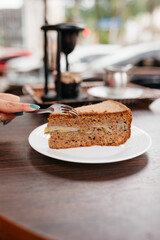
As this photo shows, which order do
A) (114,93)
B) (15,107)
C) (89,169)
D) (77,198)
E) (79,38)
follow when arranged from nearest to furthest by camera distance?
(77,198) → (89,169) → (15,107) → (114,93) → (79,38)

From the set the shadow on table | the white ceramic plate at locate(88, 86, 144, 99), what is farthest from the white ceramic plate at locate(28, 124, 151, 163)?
the white ceramic plate at locate(88, 86, 144, 99)

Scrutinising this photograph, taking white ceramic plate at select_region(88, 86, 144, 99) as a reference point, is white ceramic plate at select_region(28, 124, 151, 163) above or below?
above

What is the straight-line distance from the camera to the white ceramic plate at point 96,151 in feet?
3.17

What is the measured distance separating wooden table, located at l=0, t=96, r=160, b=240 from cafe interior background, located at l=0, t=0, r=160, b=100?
1400mm

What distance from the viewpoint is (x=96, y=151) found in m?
1.07

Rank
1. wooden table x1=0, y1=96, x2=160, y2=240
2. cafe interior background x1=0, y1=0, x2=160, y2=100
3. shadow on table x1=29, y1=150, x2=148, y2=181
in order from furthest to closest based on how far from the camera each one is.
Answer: cafe interior background x1=0, y1=0, x2=160, y2=100 < shadow on table x1=29, y1=150, x2=148, y2=181 < wooden table x1=0, y1=96, x2=160, y2=240

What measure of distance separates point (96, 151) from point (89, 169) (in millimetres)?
119

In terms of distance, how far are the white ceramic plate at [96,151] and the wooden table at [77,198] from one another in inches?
1.5

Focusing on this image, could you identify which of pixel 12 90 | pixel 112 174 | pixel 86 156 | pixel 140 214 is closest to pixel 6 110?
pixel 86 156

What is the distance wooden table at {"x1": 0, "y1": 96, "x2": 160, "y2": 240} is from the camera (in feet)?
2.15

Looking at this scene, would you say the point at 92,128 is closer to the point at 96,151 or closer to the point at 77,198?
the point at 96,151

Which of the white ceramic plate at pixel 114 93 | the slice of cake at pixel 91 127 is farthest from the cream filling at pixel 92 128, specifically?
the white ceramic plate at pixel 114 93

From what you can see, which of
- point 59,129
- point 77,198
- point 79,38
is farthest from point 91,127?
point 79,38

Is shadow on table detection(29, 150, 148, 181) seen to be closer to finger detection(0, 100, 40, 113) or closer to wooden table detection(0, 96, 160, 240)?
wooden table detection(0, 96, 160, 240)
